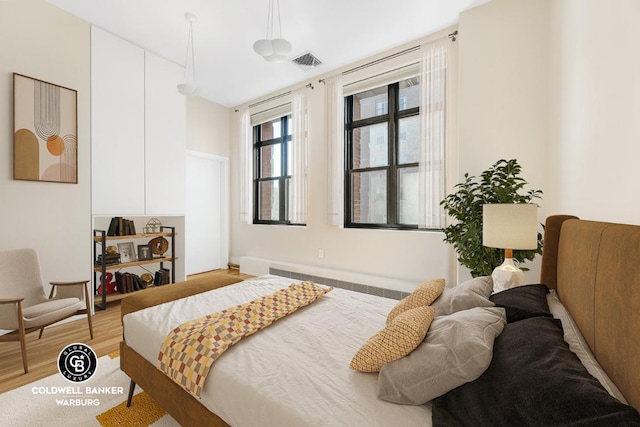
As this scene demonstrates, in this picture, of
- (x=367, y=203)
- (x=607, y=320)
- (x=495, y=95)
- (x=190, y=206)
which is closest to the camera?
(x=607, y=320)

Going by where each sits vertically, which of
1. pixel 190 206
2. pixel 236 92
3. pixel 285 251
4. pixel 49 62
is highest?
pixel 236 92

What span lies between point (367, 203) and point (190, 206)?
10.1 feet

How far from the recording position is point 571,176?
1.91 metres

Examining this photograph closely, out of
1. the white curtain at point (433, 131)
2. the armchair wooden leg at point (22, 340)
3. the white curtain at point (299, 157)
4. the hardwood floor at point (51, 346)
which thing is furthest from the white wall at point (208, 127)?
the white curtain at point (433, 131)

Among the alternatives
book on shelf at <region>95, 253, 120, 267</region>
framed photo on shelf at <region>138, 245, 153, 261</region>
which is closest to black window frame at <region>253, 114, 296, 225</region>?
framed photo on shelf at <region>138, 245, 153, 261</region>

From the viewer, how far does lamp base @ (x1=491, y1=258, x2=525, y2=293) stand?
1869 millimetres

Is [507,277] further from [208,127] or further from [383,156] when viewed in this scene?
[208,127]

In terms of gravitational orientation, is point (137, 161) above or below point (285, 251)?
above

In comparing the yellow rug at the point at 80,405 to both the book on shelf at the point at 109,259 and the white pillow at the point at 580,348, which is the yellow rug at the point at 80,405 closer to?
the book on shelf at the point at 109,259

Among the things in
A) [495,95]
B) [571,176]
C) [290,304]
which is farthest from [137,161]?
[571,176]

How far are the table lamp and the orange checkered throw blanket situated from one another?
54.8 inches

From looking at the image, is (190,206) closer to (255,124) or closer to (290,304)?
(255,124)

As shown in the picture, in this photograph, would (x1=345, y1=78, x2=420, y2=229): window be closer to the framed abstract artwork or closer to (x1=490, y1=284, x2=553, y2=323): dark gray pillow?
(x1=490, y1=284, x2=553, y2=323): dark gray pillow

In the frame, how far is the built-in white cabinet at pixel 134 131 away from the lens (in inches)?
127
